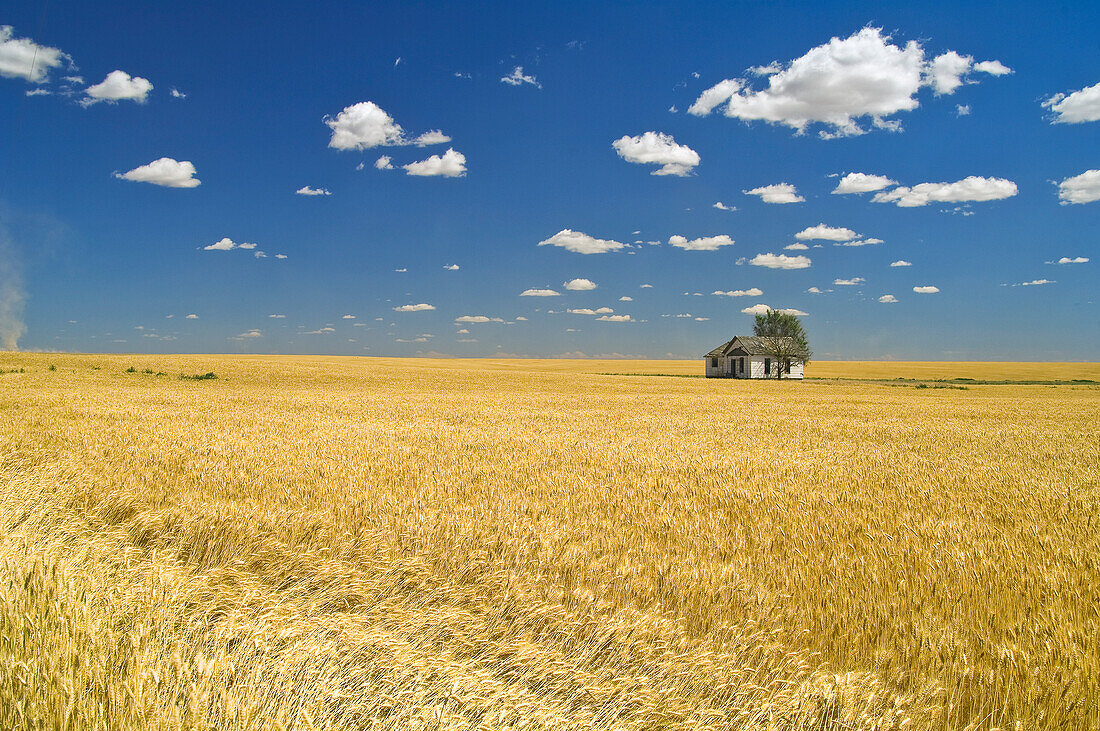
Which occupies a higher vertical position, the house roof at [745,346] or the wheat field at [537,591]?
the house roof at [745,346]

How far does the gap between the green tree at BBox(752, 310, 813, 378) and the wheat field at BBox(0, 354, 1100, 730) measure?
184 ft

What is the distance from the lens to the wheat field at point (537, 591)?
9.00 feet

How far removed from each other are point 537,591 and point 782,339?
221 ft

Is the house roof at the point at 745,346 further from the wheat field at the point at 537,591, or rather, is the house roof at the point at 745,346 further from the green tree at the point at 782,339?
Result: the wheat field at the point at 537,591

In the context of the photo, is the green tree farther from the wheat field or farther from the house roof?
the wheat field

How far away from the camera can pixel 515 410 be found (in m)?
19.7

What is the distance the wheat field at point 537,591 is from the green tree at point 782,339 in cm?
5623

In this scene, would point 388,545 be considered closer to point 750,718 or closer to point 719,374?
point 750,718

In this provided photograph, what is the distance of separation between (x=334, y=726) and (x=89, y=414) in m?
16.2

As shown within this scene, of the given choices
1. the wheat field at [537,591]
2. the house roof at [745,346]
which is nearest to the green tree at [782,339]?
the house roof at [745,346]

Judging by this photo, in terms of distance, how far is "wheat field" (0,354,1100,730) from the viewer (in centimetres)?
274

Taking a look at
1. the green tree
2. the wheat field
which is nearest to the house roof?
the green tree

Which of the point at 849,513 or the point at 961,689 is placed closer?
the point at 961,689

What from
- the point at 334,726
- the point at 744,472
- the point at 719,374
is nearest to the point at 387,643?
the point at 334,726
